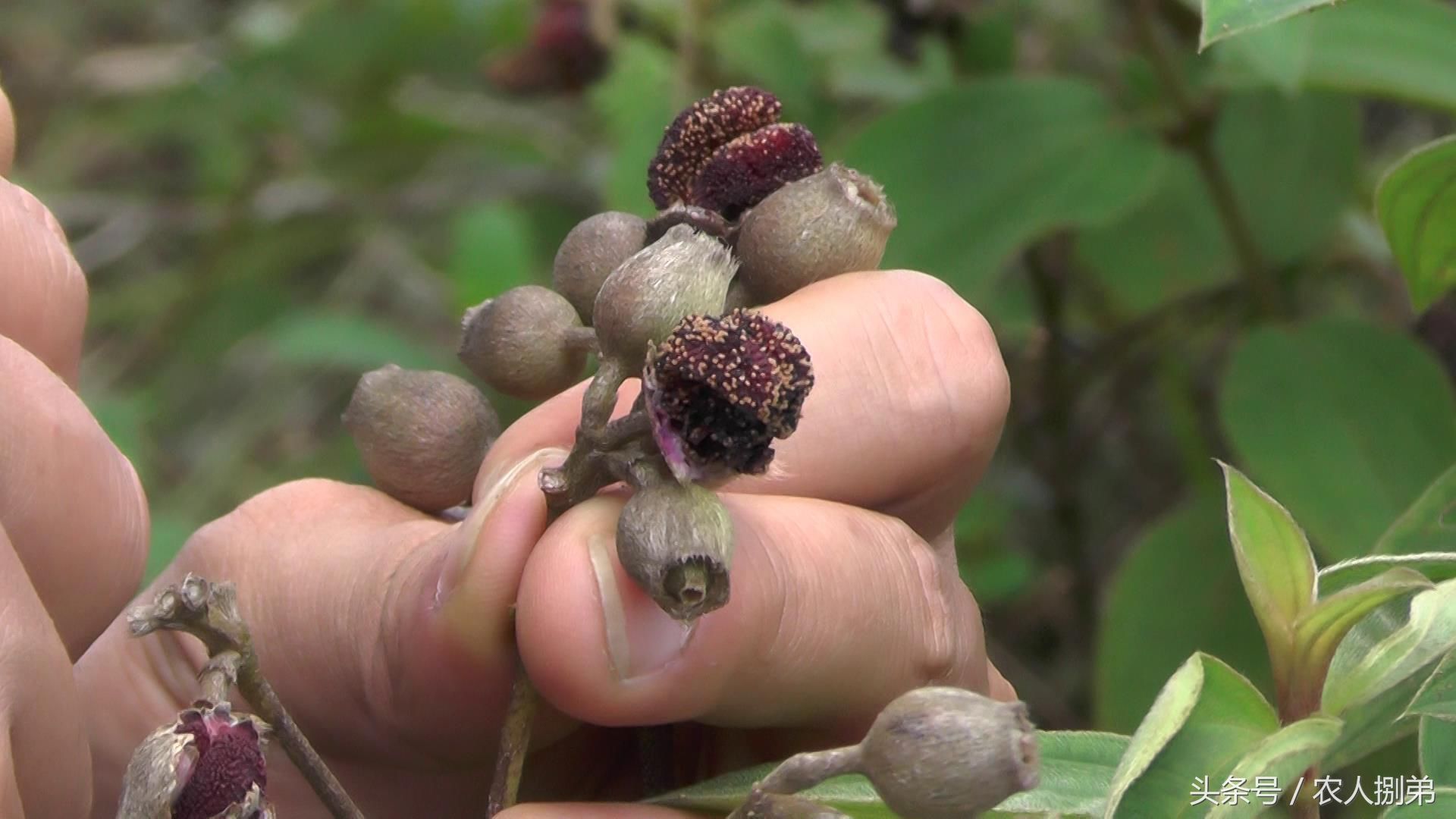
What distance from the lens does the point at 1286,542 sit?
0.76 m

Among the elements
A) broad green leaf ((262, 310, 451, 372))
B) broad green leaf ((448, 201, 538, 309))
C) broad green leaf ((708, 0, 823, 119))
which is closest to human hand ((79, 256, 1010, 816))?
broad green leaf ((448, 201, 538, 309))

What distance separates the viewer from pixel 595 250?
33.5 inches

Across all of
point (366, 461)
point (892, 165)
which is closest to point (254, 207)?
point (892, 165)

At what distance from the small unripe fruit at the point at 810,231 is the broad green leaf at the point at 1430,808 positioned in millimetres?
428

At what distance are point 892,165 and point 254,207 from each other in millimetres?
1997

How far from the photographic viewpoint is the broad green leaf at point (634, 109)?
6.40ft

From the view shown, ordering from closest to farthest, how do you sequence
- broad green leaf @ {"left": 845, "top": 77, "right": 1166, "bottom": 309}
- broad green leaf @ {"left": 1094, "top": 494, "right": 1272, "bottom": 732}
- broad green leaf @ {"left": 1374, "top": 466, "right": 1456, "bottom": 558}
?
1. broad green leaf @ {"left": 1374, "top": 466, "right": 1456, "bottom": 558}
2. broad green leaf @ {"left": 1094, "top": 494, "right": 1272, "bottom": 732}
3. broad green leaf @ {"left": 845, "top": 77, "right": 1166, "bottom": 309}

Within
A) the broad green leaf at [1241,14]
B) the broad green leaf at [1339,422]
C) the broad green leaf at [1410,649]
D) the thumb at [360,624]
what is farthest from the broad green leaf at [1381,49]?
the thumb at [360,624]

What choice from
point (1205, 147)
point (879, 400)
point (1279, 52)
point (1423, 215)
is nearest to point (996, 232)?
point (1205, 147)

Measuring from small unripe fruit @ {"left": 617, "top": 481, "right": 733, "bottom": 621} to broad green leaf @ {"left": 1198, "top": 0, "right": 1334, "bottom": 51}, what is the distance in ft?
1.29

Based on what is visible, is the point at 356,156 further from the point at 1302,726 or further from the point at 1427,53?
the point at 1302,726

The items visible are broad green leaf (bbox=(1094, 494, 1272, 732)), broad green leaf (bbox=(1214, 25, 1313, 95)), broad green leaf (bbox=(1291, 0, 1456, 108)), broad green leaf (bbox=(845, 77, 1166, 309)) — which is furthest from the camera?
broad green leaf (bbox=(845, 77, 1166, 309))

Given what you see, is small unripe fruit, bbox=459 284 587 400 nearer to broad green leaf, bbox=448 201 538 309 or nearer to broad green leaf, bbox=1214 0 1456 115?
broad green leaf, bbox=1214 0 1456 115

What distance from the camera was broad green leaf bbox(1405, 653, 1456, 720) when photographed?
757 millimetres
